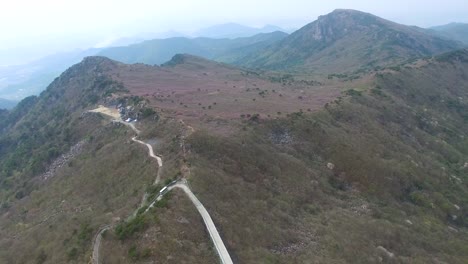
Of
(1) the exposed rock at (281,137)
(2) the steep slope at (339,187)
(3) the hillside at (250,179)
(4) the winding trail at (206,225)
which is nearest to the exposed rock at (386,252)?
(2) the steep slope at (339,187)

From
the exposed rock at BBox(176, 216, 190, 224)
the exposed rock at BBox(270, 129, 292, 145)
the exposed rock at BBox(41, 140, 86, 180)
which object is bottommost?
the exposed rock at BBox(41, 140, 86, 180)

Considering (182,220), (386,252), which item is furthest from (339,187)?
(182,220)

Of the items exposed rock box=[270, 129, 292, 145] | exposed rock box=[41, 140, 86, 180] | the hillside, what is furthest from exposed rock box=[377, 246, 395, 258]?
exposed rock box=[41, 140, 86, 180]

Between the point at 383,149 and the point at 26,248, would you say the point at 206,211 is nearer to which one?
the point at 26,248

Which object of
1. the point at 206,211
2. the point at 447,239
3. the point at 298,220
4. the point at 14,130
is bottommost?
the point at 14,130

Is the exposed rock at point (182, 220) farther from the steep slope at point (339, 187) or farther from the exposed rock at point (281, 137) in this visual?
the exposed rock at point (281, 137)

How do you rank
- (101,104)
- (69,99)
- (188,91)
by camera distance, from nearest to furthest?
(101,104) → (188,91) → (69,99)

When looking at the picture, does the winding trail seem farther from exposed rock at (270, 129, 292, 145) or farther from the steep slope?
exposed rock at (270, 129, 292, 145)

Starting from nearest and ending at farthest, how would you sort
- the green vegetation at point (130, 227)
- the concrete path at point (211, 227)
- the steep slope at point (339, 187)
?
the concrete path at point (211, 227) → the green vegetation at point (130, 227) → the steep slope at point (339, 187)

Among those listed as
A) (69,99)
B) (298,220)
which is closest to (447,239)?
(298,220)
